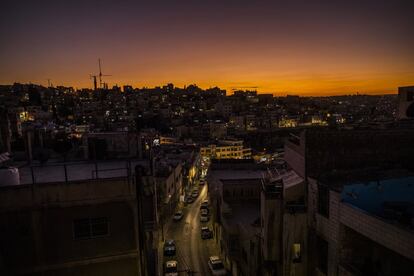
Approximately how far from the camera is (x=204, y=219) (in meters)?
27.6

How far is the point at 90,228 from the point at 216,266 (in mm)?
14006

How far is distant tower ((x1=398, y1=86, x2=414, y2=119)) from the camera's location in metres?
18.7

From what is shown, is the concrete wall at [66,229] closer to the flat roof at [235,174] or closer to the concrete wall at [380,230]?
the concrete wall at [380,230]

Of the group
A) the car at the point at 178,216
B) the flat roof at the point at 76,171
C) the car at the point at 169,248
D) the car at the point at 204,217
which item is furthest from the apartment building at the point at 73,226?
the car at the point at 178,216

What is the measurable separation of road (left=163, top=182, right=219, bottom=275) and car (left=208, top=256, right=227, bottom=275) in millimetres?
361

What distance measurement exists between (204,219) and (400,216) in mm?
21183

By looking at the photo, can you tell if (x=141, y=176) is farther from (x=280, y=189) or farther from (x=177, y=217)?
(x=177, y=217)

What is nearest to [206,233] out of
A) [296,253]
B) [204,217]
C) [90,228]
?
[204,217]

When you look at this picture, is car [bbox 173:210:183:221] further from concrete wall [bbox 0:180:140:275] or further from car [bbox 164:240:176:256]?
concrete wall [bbox 0:180:140:275]

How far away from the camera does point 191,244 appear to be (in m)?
23.2

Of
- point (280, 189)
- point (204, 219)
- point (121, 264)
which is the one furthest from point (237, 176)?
point (121, 264)

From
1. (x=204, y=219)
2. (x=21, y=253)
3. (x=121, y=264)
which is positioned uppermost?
(x=21, y=253)

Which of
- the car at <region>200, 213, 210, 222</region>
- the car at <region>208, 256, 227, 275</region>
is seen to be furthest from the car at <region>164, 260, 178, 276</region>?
the car at <region>200, 213, 210, 222</region>

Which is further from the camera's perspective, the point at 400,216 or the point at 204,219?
the point at 204,219
